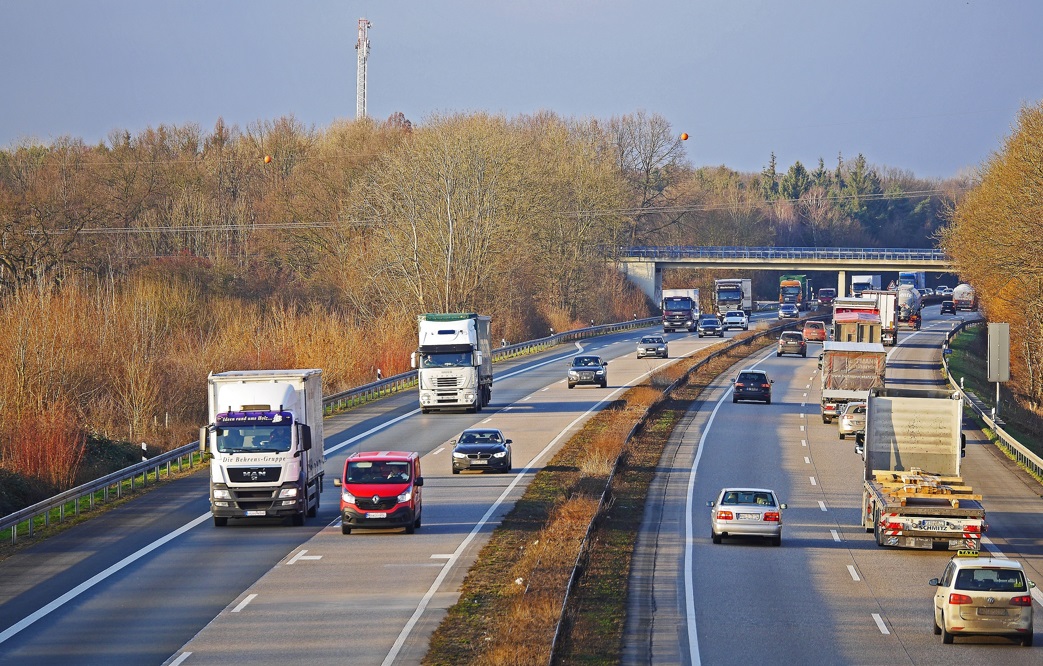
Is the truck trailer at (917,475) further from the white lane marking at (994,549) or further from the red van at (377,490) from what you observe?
the red van at (377,490)

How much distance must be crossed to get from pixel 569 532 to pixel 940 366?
57.8 m

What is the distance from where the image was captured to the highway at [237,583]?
1902cm

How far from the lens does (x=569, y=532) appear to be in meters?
27.2

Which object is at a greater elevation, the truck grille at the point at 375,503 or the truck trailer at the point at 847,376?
the truck trailer at the point at 847,376

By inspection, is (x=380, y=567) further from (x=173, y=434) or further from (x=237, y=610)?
(x=173, y=434)

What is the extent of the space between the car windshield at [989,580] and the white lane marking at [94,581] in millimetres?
14928

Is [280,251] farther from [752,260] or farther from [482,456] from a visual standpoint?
[482,456]

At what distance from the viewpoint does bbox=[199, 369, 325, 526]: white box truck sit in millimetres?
28078

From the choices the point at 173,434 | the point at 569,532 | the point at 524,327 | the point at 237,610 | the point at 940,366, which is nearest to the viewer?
the point at 237,610

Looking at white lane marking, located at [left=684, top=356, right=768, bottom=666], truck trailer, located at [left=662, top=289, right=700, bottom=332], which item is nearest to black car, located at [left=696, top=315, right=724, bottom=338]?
truck trailer, located at [left=662, top=289, right=700, bottom=332]

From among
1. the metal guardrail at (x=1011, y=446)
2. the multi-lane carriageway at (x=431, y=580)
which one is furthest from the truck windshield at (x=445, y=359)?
the metal guardrail at (x=1011, y=446)

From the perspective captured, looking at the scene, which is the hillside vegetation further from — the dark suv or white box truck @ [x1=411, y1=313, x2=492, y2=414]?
the dark suv

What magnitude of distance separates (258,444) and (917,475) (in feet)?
50.0

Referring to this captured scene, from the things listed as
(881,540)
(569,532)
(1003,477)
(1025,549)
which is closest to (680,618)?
(569,532)
